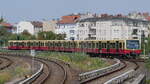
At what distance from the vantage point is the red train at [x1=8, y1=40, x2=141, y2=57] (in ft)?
155

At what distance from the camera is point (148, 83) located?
2219 cm

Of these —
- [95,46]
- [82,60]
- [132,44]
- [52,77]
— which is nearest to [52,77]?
[52,77]

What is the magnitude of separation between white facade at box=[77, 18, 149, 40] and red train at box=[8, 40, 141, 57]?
45.2m

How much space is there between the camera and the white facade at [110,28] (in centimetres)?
11331

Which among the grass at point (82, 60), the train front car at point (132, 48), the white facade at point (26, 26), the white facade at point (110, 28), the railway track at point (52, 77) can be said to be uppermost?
the white facade at point (26, 26)

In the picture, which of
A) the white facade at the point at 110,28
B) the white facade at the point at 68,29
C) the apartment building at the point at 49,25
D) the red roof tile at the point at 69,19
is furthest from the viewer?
the apartment building at the point at 49,25

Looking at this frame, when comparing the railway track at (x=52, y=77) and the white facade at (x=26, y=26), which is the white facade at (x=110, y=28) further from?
the railway track at (x=52, y=77)

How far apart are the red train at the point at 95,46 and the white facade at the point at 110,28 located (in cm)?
4525

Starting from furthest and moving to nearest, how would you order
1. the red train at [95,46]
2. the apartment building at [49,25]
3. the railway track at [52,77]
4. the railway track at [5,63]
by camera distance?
1. the apartment building at [49,25]
2. the red train at [95,46]
3. the railway track at [5,63]
4. the railway track at [52,77]

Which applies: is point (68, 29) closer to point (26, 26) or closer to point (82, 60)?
point (26, 26)

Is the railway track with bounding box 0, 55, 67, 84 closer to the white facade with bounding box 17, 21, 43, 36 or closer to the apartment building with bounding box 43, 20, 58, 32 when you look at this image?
the apartment building with bounding box 43, 20, 58, 32

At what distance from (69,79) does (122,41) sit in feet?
77.1

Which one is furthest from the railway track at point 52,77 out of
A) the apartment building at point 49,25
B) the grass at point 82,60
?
the apartment building at point 49,25

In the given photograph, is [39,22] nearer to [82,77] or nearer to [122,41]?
[122,41]
